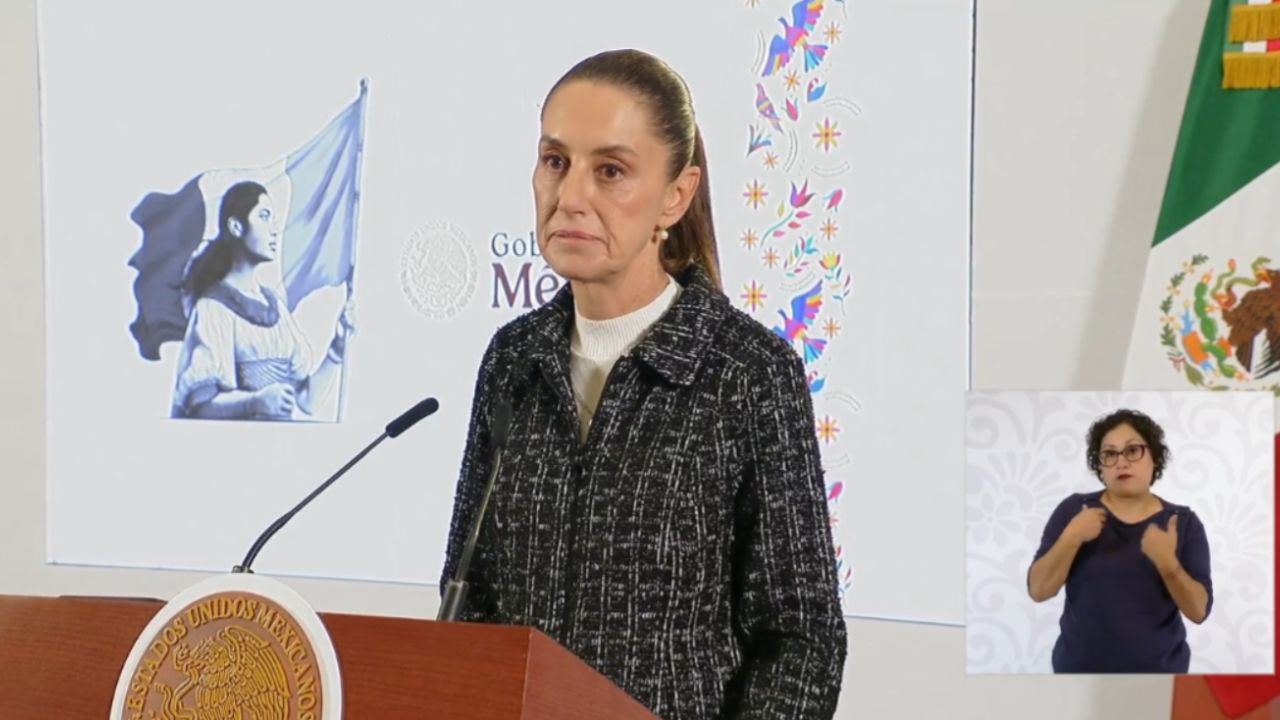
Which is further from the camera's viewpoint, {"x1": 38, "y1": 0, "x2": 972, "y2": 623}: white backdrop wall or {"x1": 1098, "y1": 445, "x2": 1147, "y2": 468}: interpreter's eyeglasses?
{"x1": 38, "y1": 0, "x2": 972, "y2": 623}: white backdrop wall

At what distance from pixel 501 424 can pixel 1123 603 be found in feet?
4.80

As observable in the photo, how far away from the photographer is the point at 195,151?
336 centimetres

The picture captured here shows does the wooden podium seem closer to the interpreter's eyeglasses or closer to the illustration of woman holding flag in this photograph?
the interpreter's eyeglasses

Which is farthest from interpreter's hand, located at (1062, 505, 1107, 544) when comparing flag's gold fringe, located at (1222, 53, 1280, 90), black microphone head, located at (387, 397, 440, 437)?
black microphone head, located at (387, 397, 440, 437)

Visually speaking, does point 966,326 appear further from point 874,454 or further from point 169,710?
point 169,710

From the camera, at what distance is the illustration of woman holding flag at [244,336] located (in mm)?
3273

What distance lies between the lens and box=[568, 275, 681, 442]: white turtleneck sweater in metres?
1.67

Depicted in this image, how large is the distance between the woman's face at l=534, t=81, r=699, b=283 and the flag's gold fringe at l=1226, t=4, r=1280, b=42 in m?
1.36

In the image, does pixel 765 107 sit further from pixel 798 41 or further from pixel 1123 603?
pixel 1123 603

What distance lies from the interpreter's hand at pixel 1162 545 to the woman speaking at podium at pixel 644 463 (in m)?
1.21

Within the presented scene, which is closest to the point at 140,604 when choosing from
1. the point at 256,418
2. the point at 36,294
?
the point at 256,418

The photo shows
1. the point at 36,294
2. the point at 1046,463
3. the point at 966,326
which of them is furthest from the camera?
the point at 36,294

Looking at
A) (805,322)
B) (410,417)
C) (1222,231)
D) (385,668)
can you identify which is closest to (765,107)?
(805,322)

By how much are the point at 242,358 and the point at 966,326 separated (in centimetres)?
159
